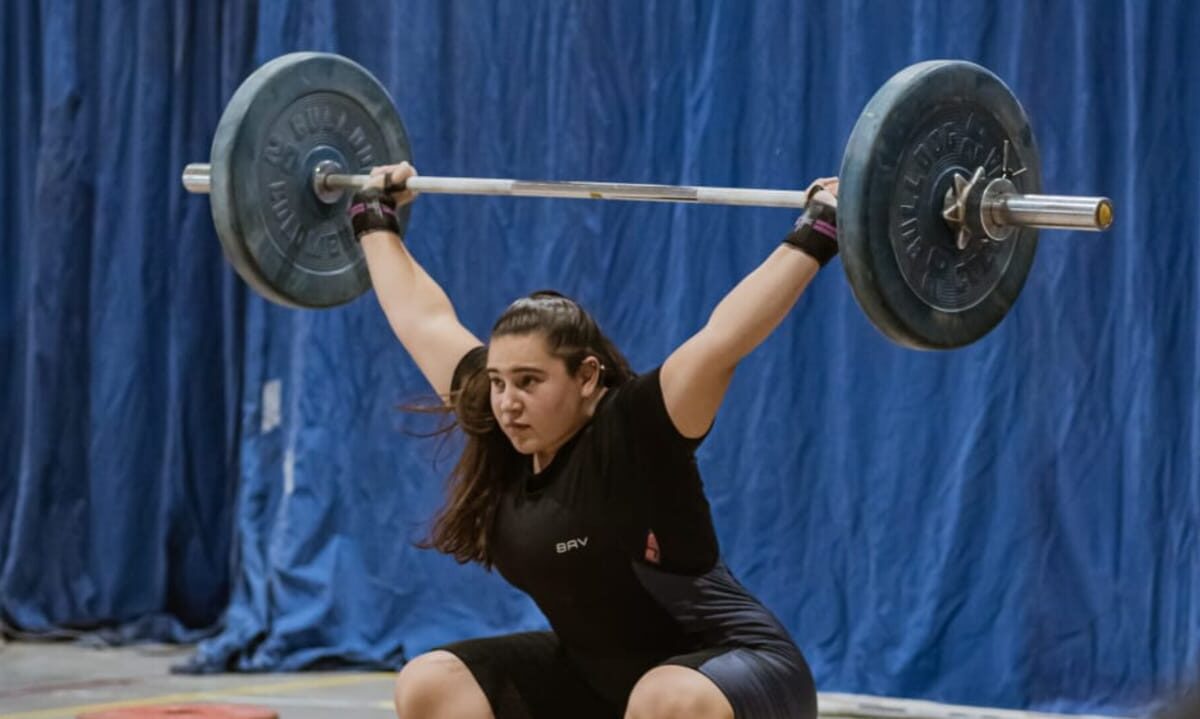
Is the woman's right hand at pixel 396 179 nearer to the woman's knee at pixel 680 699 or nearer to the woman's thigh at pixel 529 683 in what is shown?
the woman's thigh at pixel 529 683

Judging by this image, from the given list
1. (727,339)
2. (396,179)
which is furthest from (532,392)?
(396,179)

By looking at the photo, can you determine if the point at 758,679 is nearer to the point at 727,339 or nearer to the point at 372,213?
the point at 727,339

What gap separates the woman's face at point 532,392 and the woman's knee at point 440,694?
37 centimetres

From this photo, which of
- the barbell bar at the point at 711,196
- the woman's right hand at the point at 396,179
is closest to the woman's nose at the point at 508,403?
the barbell bar at the point at 711,196

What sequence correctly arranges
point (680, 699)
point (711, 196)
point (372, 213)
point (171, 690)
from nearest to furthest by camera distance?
point (680, 699) → point (711, 196) → point (372, 213) → point (171, 690)

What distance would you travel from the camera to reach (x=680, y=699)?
274 cm

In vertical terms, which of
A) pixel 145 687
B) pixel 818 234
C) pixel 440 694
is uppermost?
pixel 818 234

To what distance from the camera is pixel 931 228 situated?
9.98ft

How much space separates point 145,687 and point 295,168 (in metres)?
1.92

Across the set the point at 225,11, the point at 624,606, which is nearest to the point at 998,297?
the point at 624,606

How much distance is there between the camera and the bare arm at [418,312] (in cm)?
321

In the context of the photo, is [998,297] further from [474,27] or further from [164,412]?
[164,412]

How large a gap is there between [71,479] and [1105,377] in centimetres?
333

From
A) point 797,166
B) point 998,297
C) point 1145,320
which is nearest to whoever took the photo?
point 998,297
